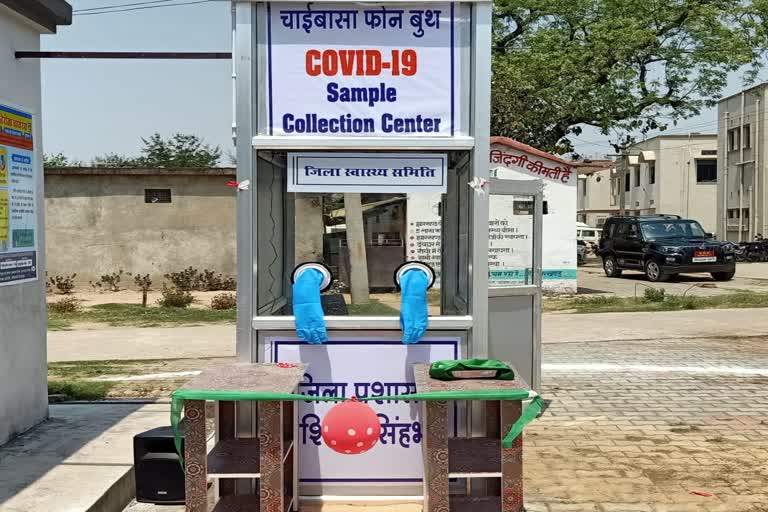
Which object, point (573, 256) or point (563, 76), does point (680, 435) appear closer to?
point (573, 256)

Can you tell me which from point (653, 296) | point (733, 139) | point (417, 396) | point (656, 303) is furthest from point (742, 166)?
point (417, 396)

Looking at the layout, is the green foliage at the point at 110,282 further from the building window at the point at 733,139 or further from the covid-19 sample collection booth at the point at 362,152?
the building window at the point at 733,139

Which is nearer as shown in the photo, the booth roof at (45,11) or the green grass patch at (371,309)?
the green grass patch at (371,309)

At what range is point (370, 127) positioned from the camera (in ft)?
15.2

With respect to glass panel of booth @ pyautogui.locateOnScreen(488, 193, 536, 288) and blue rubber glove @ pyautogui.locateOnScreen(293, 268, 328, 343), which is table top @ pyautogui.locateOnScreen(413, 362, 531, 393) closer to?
blue rubber glove @ pyautogui.locateOnScreen(293, 268, 328, 343)

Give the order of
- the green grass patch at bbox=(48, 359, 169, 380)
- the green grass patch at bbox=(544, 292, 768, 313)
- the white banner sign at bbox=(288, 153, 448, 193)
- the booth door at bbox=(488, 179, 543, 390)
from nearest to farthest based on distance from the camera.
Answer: the white banner sign at bbox=(288, 153, 448, 193) → the booth door at bbox=(488, 179, 543, 390) → the green grass patch at bbox=(48, 359, 169, 380) → the green grass patch at bbox=(544, 292, 768, 313)

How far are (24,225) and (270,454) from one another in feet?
10.5

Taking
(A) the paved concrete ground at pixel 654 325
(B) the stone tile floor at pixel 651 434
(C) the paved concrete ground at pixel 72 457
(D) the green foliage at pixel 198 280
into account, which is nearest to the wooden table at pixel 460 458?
(B) the stone tile floor at pixel 651 434

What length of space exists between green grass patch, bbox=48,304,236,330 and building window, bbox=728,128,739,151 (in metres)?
40.9

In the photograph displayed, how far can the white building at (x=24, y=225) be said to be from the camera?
5855 millimetres

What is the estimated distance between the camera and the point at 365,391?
473 centimetres

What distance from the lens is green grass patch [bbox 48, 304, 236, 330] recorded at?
627 inches

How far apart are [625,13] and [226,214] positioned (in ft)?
50.1

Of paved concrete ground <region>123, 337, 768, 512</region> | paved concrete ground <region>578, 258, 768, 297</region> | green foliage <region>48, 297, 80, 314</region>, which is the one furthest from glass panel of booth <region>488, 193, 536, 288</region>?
paved concrete ground <region>578, 258, 768, 297</region>
